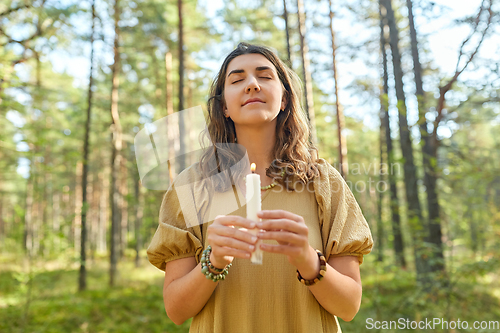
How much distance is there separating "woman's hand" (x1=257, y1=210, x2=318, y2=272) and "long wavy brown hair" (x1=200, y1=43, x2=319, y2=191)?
0.48 m

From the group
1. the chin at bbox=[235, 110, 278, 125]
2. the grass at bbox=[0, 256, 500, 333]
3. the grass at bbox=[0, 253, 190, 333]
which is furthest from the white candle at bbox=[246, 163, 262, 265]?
the grass at bbox=[0, 253, 190, 333]

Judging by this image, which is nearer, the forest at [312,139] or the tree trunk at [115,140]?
the forest at [312,139]

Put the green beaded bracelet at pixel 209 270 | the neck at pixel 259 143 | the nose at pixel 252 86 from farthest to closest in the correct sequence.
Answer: the neck at pixel 259 143
the nose at pixel 252 86
the green beaded bracelet at pixel 209 270

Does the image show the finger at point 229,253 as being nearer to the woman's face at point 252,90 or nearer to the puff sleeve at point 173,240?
the puff sleeve at point 173,240

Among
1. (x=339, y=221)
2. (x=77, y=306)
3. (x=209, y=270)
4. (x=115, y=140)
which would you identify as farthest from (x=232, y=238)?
(x=115, y=140)

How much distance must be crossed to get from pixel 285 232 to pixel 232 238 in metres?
0.17

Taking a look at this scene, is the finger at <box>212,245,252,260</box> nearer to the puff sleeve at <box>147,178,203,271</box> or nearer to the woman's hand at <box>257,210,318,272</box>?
the woman's hand at <box>257,210,318,272</box>

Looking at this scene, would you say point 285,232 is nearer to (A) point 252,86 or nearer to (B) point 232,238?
(B) point 232,238

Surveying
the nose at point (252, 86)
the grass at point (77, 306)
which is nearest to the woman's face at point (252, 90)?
the nose at point (252, 86)

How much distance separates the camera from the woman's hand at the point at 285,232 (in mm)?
957

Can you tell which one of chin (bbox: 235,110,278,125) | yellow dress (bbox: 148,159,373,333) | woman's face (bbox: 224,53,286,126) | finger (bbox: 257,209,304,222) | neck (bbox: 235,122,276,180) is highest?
woman's face (bbox: 224,53,286,126)

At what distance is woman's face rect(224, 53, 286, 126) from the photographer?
4.73ft

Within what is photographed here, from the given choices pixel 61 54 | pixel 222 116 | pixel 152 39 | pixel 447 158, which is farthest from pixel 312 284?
pixel 152 39

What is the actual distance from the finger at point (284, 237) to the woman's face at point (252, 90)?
64cm
